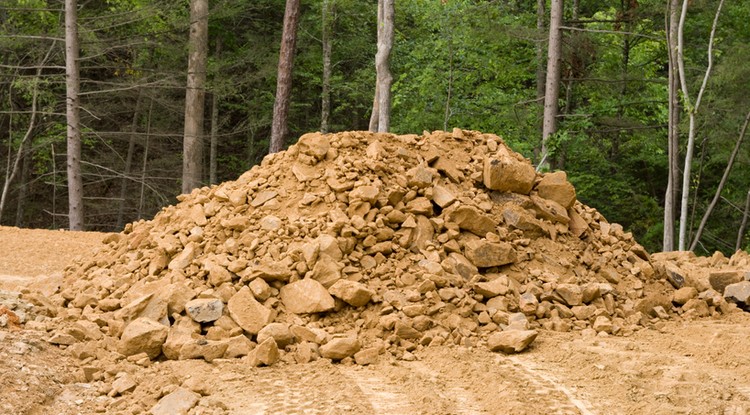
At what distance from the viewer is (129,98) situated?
2253 centimetres

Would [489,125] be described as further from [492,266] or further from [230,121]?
[492,266]

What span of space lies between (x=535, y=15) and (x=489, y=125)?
3028 millimetres

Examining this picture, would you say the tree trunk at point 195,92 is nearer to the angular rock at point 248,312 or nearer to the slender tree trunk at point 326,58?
the slender tree trunk at point 326,58

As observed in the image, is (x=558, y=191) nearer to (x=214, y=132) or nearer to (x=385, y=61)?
(x=385, y=61)

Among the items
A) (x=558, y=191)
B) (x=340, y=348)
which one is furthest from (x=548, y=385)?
(x=558, y=191)

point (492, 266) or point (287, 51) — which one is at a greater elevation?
point (287, 51)

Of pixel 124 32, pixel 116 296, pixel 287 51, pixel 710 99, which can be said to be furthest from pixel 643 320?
pixel 124 32

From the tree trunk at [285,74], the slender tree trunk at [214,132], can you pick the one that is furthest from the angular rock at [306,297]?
the slender tree trunk at [214,132]

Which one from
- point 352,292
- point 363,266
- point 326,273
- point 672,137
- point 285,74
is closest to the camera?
point 352,292

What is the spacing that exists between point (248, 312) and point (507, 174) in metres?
3.23

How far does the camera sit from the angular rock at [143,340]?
633 centimetres

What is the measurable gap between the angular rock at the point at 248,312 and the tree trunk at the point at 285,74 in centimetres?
1079

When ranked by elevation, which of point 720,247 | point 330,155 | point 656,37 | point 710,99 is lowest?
point 720,247

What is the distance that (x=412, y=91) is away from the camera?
60.6 feet
